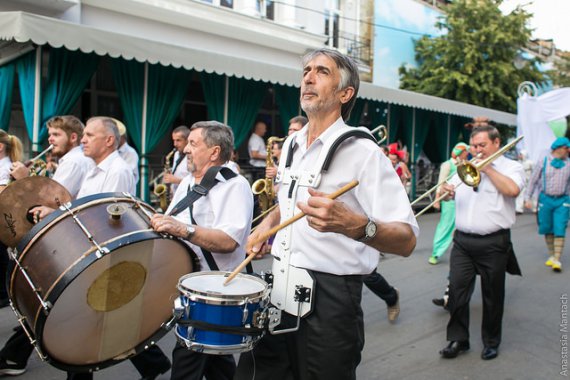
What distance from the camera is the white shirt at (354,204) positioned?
83.4 inches

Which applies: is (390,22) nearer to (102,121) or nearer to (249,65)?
(249,65)

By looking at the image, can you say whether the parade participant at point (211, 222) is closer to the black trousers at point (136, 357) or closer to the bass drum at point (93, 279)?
the bass drum at point (93, 279)

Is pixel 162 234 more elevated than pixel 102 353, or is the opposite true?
pixel 162 234

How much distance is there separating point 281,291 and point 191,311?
392 millimetres

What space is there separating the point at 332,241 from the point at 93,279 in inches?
49.9

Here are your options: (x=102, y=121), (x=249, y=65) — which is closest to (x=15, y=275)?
(x=102, y=121)

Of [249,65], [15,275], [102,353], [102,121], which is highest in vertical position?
[249,65]

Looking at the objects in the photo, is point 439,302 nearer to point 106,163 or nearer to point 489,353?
point 489,353

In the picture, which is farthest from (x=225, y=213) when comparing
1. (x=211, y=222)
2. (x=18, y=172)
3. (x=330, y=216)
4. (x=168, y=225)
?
(x=18, y=172)

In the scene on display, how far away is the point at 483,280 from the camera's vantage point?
4406mm

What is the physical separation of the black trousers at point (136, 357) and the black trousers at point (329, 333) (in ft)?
5.34

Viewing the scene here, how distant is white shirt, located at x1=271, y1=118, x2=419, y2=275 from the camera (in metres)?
2.12

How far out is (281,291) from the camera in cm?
222

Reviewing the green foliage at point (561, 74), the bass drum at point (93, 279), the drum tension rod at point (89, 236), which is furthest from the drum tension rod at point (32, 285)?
the green foliage at point (561, 74)
